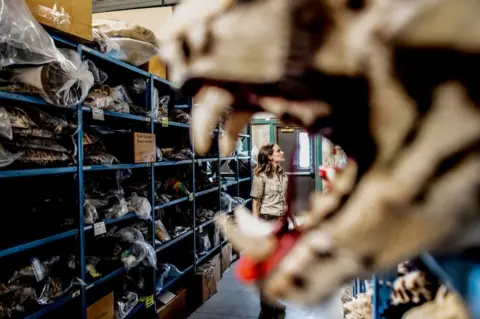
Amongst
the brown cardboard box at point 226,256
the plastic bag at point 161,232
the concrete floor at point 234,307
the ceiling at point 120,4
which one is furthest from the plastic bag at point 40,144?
the ceiling at point 120,4

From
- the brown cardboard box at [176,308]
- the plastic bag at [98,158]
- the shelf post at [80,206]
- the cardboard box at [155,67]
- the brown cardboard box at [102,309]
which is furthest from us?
the brown cardboard box at [176,308]

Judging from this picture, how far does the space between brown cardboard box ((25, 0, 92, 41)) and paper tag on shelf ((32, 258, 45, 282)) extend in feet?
4.38

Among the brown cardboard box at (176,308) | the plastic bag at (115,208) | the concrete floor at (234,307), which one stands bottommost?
the concrete floor at (234,307)

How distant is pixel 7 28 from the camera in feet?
5.90

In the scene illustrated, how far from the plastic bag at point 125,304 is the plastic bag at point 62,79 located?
158 centimetres

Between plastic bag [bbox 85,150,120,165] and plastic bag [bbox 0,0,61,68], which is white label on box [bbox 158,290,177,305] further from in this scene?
plastic bag [bbox 0,0,61,68]

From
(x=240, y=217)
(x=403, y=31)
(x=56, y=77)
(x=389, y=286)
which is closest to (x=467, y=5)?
(x=403, y=31)

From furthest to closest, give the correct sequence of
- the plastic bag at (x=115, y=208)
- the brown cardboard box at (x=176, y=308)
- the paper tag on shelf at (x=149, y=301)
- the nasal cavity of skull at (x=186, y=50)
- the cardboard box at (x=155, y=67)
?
the brown cardboard box at (x=176, y=308)
the cardboard box at (x=155, y=67)
the paper tag on shelf at (x=149, y=301)
the plastic bag at (x=115, y=208)
the nasal cavity of skull at (x=186, y=50)

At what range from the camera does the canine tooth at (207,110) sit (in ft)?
1.48

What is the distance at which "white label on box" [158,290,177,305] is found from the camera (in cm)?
Answer: 368

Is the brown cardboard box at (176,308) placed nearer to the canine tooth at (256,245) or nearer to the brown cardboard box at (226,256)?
the brown cardboard box at (226,256)

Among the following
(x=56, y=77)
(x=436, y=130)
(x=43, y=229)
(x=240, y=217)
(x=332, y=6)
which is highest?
(x=56, y=77)

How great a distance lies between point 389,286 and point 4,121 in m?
1.86

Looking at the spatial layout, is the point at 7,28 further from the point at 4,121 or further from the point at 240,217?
the point at 240,217
